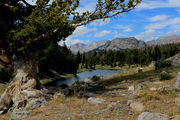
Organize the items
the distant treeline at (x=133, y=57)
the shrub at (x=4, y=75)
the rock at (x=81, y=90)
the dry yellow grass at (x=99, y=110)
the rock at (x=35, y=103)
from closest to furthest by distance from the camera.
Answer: the dry yellow grass at (x=99, y=110)
the rock at (x=35, y=103)
the rock at (x=81, y=90)
the shrub at (x=4, y=75)
the distant treeline at (x=133, y=57)

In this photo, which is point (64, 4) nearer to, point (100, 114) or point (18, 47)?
point (18, 47)

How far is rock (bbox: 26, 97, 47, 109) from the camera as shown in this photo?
12367 mm

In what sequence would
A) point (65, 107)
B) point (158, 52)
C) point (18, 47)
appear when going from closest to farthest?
1. point (65, 107)
2. point (18, 47)
3. point (158, 52)

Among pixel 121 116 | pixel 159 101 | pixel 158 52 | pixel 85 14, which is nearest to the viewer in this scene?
pixel 121 116

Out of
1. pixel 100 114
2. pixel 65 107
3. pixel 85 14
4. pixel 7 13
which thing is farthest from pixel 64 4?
pixel 100 114

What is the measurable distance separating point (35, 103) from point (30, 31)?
5.02 metres

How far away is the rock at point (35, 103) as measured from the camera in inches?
487

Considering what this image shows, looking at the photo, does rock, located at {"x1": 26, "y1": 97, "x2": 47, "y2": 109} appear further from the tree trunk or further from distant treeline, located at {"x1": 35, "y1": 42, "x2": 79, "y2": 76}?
distant treeline, located at {"x1": 35, "y1": 42, "x2": 79, "y2": 76}

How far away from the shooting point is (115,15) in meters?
14.3

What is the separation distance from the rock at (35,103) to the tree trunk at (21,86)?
1.01 meters

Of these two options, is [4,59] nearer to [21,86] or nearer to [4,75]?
[21,86]

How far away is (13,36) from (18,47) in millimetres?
902

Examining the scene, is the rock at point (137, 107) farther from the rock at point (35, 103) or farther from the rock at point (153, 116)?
the rock at point (35, 103)

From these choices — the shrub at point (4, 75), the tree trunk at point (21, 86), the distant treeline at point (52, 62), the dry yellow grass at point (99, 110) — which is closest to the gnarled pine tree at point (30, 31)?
the tree trunk at point (21, 86)
